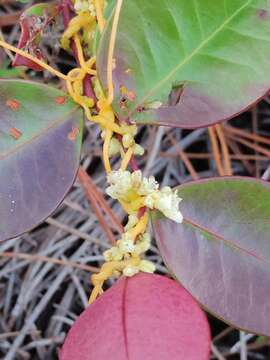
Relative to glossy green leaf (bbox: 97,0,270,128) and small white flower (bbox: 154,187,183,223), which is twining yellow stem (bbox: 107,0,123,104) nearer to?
glossy green leaf (bbox: 97,0,270,128)

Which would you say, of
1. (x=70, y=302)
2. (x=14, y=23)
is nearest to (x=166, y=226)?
(x=70, y=302)

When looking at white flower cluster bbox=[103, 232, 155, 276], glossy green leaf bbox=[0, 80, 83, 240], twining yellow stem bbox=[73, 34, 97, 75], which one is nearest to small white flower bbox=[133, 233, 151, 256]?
white flower cluster bbox=[103, 232, 155, 276]

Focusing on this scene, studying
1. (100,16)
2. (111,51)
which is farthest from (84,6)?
(111,51)

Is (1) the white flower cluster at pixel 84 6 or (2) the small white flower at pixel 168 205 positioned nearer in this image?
(2) the small white flower at pixel 168 205

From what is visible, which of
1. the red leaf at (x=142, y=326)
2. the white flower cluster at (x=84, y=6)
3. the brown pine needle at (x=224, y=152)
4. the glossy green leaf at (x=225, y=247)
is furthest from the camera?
the brown pine needle at (x=224, y=152)

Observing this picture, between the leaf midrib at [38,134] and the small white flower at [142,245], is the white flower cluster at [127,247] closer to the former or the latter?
the small white flower at [142,245]

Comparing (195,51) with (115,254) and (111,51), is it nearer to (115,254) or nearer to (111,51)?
(111,51)

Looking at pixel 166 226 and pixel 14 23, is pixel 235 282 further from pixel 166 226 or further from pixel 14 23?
pixel 14 23

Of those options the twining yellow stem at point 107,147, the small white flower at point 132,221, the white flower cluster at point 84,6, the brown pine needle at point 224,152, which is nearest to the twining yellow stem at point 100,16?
the white flower cluster at point 84,6
